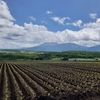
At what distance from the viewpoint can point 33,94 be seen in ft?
54.2

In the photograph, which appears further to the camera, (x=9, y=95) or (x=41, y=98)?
(x=9, y=95)

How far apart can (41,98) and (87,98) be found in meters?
3.81

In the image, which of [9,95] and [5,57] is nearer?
[9,95]

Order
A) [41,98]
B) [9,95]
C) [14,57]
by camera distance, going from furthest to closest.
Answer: [14,57], [9,95], [41,98]

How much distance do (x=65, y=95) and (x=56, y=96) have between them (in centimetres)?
87

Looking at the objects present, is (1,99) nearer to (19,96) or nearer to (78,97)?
(19,96)

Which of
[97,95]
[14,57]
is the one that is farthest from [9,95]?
[14,57]

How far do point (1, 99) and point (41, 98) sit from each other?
126 inches

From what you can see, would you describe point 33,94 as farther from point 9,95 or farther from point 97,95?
point 97,95

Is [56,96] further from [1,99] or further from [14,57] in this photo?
[14,57]

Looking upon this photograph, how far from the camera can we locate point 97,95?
16.8 meters

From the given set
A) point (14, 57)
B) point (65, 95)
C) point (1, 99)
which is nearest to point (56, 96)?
point (65, 95)

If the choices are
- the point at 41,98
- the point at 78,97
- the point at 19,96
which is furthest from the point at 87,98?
the point at 19,96

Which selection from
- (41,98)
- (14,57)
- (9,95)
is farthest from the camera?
(14,57)
